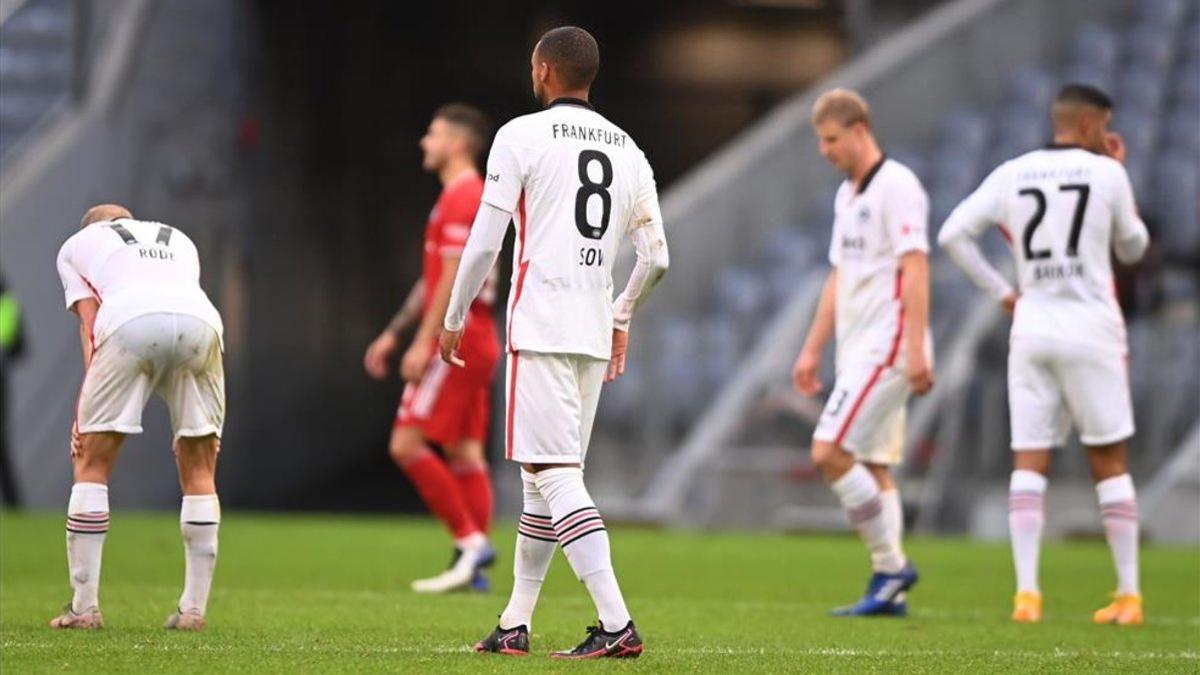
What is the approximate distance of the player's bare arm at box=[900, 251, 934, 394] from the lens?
893cm

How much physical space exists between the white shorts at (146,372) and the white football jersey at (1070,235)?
11.9 feet

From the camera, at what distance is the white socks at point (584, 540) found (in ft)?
21.2

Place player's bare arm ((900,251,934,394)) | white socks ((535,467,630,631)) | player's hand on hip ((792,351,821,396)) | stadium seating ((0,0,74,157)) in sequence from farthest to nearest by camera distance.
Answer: stadium seating ((0,0,74,157)) < player's hand on hip ((792,351,821,396)) < player's bare arm ((900,251,934,394)) < white socks ((535,467,630,631))

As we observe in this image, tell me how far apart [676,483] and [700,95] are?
873 centimetres

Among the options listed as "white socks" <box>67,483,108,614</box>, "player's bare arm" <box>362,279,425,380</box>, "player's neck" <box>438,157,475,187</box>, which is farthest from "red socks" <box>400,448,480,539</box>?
"white socks" <box>67,483,108,614</box>

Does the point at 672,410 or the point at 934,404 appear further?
the point at 672,410

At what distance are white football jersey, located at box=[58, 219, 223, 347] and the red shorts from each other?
2881 millimetres

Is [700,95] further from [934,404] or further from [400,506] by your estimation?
[934,404]

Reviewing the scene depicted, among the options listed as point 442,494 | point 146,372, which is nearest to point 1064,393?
point 442,494

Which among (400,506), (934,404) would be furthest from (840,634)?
(400,506)

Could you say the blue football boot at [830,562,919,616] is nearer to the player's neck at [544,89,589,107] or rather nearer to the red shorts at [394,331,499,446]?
the red shorts at [394,331,499,446]

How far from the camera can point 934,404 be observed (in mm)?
17375

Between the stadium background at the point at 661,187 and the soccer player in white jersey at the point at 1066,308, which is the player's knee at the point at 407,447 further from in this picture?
the stadium background at the point at 661,187

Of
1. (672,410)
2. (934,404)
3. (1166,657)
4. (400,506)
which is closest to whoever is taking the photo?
(1166,657)
